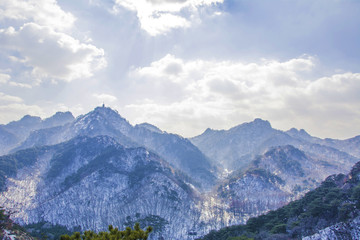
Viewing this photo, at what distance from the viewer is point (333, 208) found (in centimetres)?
18225

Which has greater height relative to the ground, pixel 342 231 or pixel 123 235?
pixel 123 235

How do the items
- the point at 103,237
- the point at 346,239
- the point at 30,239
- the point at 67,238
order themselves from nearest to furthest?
the point at 67,238, the point at 103,237, the point at 346,239, the point at 30,239

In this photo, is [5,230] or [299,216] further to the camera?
[299,216]

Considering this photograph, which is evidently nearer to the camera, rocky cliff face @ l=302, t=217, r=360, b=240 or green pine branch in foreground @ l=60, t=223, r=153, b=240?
green pine branch in foreground @ l=60, t=223, r=153, b=240

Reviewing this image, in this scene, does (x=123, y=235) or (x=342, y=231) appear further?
(x=342, y=231)

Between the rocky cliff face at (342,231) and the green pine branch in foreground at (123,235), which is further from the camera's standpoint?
the rocky cliff face at (342,231)

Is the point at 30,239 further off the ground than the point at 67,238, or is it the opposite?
the point at 67,238

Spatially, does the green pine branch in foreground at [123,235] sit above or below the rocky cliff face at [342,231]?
above

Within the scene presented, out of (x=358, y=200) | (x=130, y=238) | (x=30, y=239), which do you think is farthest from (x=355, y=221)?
(x=30, y=239)

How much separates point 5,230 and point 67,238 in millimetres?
140687

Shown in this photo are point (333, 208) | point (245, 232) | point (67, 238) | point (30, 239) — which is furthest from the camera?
point (245, 232)

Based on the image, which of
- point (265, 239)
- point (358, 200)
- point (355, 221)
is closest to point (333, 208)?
point (358, 200)

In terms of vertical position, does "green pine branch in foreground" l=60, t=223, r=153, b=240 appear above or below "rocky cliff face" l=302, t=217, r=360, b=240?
above

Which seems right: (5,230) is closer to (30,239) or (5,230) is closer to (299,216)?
(30,239)
